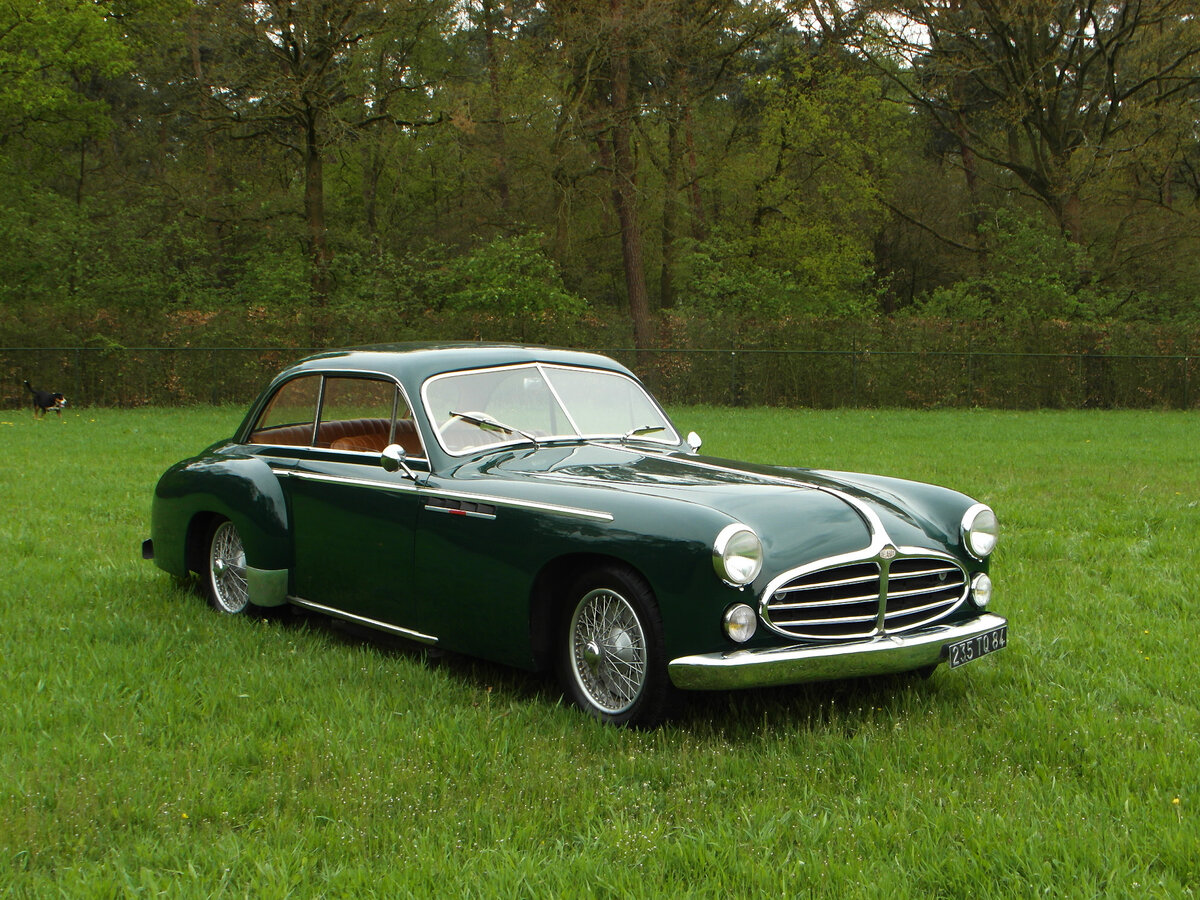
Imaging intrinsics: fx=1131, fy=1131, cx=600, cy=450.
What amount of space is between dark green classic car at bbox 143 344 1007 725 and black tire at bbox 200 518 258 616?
0.06ft

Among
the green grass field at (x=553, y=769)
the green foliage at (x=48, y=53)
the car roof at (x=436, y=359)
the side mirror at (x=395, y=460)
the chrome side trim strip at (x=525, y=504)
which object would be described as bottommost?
the green grass field at (x=553, y=769)

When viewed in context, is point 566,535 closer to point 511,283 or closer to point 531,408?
point 531,408

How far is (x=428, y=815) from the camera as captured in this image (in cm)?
357

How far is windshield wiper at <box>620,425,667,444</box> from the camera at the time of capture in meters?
6.06

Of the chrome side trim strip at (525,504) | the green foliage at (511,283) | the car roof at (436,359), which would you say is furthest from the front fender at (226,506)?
the green foliage at (511,283)

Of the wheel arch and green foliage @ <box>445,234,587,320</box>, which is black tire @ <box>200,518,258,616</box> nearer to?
the wheel arch

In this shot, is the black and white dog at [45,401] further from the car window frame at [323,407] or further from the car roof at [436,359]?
the car roof at [436,359]

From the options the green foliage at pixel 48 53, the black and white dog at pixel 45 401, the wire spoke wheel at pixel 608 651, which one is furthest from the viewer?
the green foliage at pixel 48 53

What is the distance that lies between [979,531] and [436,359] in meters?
2.80

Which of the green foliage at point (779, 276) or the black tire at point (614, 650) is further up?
the green foliage at point (779, 276)

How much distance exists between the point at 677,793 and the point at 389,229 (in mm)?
39859

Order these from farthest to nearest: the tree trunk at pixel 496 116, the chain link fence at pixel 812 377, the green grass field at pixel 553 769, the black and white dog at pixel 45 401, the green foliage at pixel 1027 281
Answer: the green foliage at pixel 1027 281
the tree trunk at pixel 496 116
the chain link fence at pixel 812 377
the black and white dog at pixel 45 401
the green grass field at pixel 553 769

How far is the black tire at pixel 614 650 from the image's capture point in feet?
14.1

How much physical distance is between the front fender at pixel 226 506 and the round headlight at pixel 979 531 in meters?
3.41
